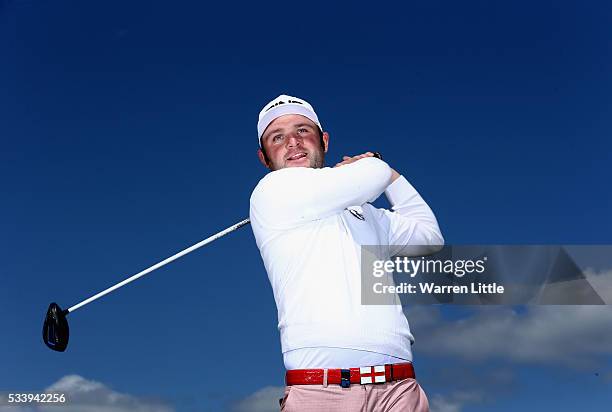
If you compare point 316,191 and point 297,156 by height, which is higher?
point 297,156

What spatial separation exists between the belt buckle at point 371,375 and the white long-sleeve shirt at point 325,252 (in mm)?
107

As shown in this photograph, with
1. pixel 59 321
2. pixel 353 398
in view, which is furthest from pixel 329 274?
pixel 59 321

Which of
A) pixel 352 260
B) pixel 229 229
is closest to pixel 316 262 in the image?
pixel 352 260

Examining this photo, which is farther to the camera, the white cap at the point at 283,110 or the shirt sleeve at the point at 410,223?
the white cap at the point at 283,110

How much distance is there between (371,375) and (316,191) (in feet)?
4.20

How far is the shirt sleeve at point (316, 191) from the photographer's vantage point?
468 centimetres

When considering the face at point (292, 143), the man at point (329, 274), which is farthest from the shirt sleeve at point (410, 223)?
the face at point (292, 143)

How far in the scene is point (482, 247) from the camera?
680cm

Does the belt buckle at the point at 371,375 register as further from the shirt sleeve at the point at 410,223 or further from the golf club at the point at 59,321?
the golf club at the point at 59,321

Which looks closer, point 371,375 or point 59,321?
point 371,375

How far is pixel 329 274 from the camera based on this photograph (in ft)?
14.5

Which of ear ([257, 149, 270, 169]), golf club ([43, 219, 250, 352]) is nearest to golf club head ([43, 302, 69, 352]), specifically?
golf club ([43, 219, 250, 352])

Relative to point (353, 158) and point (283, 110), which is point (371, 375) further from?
point (283, 110)

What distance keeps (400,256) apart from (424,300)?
74 cm
